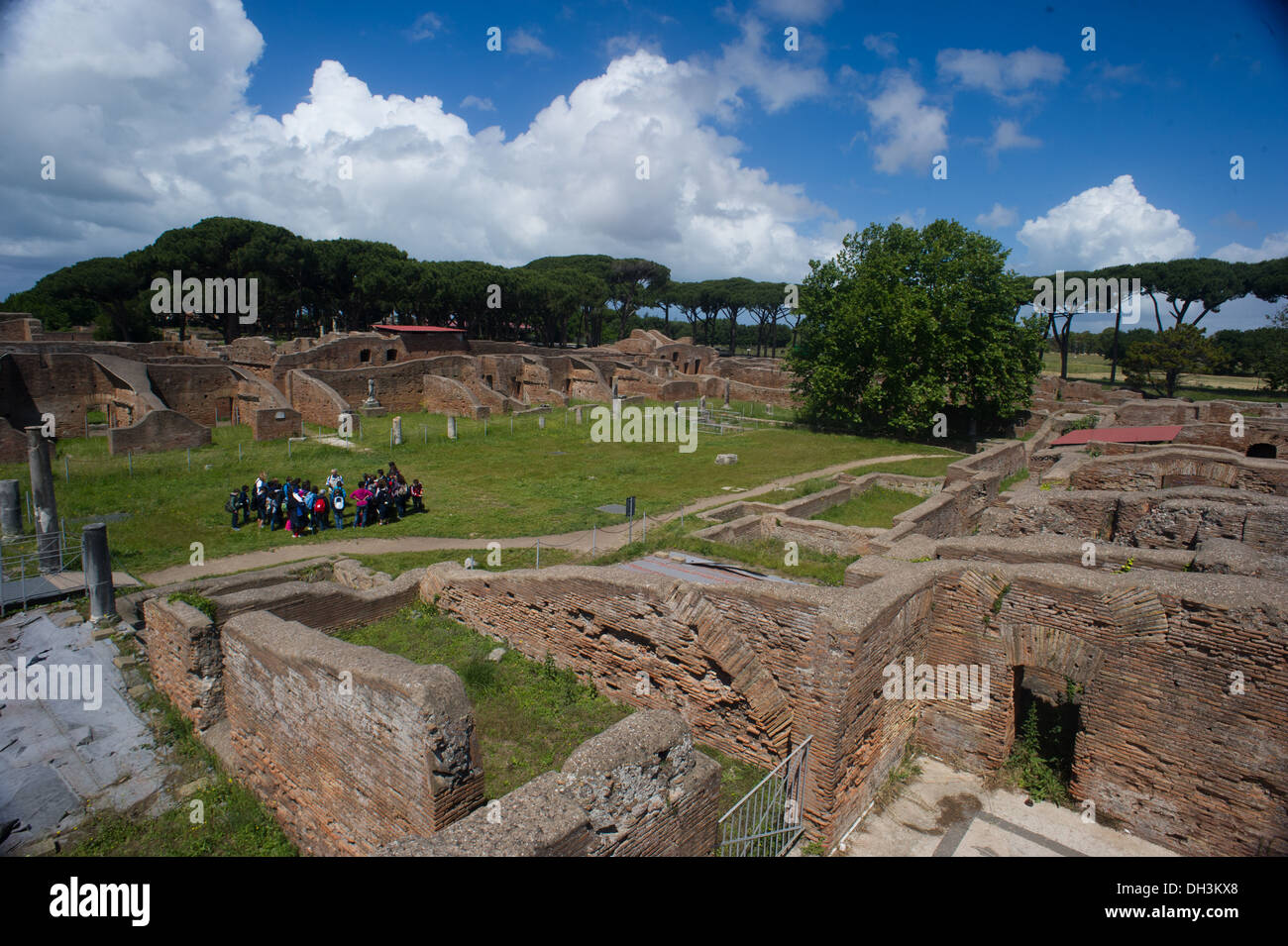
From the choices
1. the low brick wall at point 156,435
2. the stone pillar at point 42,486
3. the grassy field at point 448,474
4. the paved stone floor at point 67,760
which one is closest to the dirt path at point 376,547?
the grassy field at point 448,474

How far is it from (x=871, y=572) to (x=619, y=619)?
345 cm

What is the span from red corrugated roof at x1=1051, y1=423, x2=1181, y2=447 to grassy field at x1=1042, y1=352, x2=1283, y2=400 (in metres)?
18.4

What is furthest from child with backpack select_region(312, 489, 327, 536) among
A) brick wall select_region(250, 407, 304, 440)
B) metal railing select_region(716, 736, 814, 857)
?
metal railing select_region(716, 736, 814, 857)

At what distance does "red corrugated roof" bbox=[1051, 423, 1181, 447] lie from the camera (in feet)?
67.5

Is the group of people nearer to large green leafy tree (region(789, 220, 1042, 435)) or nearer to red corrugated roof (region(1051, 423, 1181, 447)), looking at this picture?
red corrugated roof (region(1051, 423, 1181, 447))

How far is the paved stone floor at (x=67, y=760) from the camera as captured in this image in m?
7.29

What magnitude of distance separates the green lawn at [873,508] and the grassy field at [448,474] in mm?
4046

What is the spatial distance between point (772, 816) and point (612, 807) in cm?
261

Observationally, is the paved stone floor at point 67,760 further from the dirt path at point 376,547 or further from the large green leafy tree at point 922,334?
the large green leafy tree at point 922,334

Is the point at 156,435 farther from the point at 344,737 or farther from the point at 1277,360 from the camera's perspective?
the point at 1277,360

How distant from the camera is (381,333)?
48156mm

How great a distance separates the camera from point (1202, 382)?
6675cm

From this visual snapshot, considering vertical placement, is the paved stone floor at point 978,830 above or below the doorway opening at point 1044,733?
below

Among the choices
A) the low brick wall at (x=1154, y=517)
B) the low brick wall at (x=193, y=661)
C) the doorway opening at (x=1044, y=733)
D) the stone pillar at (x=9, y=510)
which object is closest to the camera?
the doorway opening at (x=1044, y=733)
